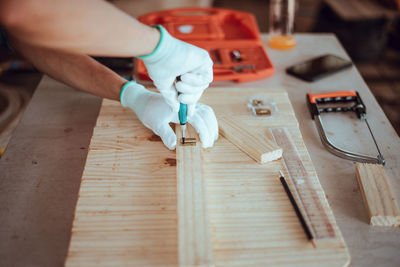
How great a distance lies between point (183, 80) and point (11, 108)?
1301 millimetres

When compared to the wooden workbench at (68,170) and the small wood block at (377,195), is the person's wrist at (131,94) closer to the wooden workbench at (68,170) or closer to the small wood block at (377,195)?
the wooden workbench at (68,170)

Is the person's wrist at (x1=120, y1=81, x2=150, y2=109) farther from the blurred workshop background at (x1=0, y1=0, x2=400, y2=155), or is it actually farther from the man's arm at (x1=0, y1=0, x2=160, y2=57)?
the blurred workshop background at (x1=0, y1=0, x2=400, y2=155)

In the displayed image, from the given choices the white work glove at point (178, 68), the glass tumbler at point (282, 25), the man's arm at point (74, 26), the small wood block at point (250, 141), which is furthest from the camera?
the glass tumbler at point (282, 25)

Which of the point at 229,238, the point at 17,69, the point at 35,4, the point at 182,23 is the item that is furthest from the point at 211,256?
the point at 17,69

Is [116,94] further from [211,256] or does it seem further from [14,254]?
[211,256]

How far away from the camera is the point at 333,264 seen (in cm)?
74

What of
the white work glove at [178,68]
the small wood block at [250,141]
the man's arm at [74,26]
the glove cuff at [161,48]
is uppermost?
the man's arm at [74,26]

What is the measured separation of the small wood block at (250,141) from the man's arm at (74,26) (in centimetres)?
42

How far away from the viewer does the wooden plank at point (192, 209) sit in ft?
2.35

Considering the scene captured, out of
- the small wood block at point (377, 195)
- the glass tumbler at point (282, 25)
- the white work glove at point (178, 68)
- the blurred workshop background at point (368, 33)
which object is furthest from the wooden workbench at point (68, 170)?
the blurred workshop background at point (368, 33)

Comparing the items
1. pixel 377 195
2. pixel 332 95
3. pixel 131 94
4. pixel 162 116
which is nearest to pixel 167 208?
pixel 162 116

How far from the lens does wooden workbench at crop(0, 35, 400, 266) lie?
2.77 feet

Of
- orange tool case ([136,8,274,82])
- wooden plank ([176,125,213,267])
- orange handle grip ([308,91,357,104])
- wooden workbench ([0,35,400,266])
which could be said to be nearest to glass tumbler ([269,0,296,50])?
orange tool case ([136,8,274,82])

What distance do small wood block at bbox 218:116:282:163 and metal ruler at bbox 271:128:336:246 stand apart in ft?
0.15
